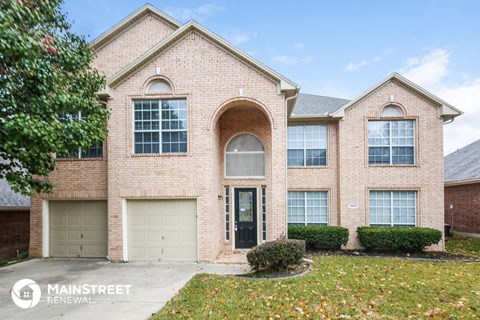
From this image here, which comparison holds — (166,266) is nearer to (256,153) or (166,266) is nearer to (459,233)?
(256,153)

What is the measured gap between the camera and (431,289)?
6012 mm

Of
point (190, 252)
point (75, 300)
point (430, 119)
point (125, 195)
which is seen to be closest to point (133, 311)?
point (75, 300)

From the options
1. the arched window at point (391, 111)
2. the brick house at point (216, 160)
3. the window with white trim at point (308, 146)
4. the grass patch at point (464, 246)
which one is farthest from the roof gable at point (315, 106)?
the grass patch at point (464, 246)

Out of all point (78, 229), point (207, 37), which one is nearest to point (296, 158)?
point (207, 37)

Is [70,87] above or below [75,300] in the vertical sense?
above

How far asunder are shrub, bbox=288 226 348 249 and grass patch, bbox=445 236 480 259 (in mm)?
4744

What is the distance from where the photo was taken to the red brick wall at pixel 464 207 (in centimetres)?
1379

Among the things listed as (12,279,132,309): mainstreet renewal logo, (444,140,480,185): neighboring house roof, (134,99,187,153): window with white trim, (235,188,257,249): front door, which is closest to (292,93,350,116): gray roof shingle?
(235,188,257,249): front door

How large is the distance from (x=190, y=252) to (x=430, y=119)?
37.3 ft

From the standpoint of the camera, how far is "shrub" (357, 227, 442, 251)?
32.9 feet

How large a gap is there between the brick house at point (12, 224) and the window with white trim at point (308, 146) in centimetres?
1328

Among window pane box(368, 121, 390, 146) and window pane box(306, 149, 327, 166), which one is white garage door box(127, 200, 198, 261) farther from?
window pane box(368, 121, 390, 146)

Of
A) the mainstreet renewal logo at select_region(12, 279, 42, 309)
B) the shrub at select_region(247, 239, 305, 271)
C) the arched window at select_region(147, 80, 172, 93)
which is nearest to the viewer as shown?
the mainstreet renewal logo at select_region(12, 279, 42, 309)

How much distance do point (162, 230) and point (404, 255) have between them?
9386 mm
